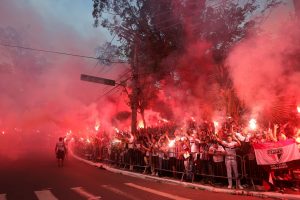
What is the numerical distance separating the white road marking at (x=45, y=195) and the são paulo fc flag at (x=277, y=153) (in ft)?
17.8

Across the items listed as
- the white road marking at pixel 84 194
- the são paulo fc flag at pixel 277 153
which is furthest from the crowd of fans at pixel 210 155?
the white road marking at pixel 84 194

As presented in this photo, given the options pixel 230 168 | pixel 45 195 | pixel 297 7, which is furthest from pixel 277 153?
pixel 297 7

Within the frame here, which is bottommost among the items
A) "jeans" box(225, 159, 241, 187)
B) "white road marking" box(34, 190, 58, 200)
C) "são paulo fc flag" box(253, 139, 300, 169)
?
"white road marking" box(34, 190, 58, 200)

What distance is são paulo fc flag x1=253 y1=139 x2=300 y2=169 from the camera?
7301 millimetres

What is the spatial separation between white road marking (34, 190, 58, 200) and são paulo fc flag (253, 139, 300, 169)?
5.44 meters

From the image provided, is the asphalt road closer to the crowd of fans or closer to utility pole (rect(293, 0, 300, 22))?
the crowd of fans

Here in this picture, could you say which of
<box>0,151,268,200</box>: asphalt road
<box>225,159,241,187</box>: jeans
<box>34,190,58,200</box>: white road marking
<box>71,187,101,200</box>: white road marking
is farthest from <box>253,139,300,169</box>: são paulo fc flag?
<box>34,190,58,200</box>: white road marking

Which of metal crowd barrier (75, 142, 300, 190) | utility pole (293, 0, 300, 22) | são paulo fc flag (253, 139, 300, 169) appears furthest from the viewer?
utility pole (293, 0, 300, 22)

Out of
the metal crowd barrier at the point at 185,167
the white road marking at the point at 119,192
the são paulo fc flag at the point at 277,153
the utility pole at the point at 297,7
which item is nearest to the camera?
the white road marking at the point at 119,192

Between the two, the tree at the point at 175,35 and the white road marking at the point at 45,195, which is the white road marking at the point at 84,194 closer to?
the white road marking at the point at 45,195

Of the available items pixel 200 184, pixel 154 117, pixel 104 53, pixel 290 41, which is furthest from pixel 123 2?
pixel 200 184

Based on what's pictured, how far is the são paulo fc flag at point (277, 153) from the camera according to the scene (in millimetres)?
7301

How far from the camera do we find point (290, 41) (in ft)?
37.0

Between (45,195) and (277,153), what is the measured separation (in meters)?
6.18
